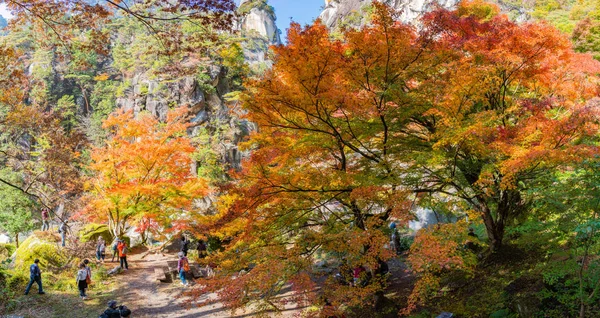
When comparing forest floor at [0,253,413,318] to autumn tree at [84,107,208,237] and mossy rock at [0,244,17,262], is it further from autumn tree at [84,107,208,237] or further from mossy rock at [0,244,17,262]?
mossy rock at [0,244,17,262]

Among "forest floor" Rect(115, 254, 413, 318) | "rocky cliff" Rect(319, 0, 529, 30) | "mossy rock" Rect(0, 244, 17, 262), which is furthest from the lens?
"rocky cliff" Rect(319, 0, 529, 30)

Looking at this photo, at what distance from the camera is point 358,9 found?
50656mm

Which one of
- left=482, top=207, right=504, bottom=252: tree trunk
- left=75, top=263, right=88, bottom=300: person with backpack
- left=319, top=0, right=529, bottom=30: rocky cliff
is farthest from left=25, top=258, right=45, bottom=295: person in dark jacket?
left=319, top=0, right=529, bottom=30: rocky cliff

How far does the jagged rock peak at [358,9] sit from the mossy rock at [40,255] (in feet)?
105

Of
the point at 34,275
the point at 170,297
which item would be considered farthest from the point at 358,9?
the point at 34,275

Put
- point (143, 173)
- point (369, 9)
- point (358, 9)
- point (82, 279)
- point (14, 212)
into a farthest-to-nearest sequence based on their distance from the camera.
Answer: point (358, 9)
point (369, 9)
point (14, 212)
point (143, 173)
point (82, 279)

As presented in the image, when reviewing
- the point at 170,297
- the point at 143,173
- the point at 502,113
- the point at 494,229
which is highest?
the point at 143,173

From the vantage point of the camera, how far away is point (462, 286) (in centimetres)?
844

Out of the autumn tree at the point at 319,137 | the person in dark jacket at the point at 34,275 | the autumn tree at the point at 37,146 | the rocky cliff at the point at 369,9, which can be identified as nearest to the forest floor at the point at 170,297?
the person in dark jacket at the point at 34,275

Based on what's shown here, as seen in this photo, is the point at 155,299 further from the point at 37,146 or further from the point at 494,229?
the point at 37,146

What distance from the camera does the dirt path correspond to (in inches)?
379

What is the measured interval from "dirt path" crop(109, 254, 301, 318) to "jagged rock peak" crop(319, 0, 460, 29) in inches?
1243

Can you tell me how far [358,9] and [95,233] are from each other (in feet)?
154

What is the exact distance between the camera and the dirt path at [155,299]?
962 cm
